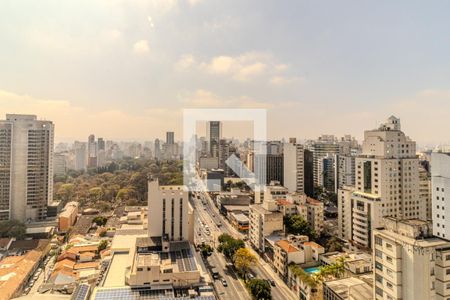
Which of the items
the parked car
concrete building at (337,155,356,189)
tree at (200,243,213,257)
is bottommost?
the parked car

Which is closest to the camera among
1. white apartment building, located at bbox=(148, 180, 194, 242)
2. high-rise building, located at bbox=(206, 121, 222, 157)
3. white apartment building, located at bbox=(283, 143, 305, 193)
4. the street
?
the street

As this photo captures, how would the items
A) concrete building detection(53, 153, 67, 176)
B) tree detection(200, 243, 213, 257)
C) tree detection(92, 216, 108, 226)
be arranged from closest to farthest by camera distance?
tree detection(200, 243, 213, 257), tree detection(92, 216, 108, 226), concrete building detection(53, 153, 67, 176)

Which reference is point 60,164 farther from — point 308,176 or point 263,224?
point 308,176

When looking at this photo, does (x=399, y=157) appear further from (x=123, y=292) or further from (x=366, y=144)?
(x=123, y=292)

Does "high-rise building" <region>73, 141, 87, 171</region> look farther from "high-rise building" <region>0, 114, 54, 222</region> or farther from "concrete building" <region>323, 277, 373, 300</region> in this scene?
"concrete building" <region>323, 277, 373, 300</region>

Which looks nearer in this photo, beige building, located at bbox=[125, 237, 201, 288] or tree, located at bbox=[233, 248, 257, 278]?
beige building, located at bbox=[125, 237, 201, 288]

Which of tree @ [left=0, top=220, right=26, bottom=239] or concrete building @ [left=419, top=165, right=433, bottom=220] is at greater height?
concrete building @ [left=419, top=165, right=433, bottom=220]

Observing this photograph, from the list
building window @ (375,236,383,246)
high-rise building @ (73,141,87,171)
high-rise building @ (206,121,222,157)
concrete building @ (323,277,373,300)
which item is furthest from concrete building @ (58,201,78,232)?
building window @ (375,236,383,246)
